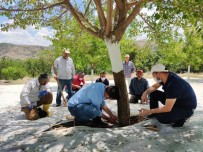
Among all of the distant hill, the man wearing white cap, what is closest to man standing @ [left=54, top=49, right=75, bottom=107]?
the man wearing white cap

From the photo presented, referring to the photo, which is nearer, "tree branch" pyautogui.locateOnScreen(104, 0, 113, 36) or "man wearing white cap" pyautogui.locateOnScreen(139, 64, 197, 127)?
"man wearing white cap" pyautogui.locateOnScreen(139, 64, 197, 127)

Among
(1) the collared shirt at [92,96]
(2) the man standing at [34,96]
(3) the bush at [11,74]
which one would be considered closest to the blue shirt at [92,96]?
(1) the collared shirt at [92,96]

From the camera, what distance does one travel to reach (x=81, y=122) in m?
6.02

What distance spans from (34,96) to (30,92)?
0.53 ft

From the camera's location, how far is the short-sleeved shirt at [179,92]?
512cm

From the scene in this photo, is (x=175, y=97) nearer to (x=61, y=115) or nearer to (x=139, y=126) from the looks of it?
(x=139, y=126)

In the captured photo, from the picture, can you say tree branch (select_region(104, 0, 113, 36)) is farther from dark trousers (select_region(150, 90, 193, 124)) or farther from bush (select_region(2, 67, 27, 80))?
bush (select_region(2, 67, 27, 80))

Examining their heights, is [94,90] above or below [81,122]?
above

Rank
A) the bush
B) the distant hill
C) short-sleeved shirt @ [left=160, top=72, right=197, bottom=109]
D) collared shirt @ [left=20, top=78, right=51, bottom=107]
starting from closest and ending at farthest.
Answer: short-sleeved shirt @ [left=160, top=72, right=197, bottom=109] < collared shirt @ [left=20, top=78, right=51, bottom=107] < the bush < the distant hill

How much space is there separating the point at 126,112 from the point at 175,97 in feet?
5.53

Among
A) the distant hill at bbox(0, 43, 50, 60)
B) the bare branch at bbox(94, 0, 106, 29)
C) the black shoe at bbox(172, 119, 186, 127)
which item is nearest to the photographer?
the black shoe at bbox(172, 119, 186, 127)

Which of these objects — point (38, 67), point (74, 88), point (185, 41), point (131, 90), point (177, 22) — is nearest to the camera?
point (177, 22)

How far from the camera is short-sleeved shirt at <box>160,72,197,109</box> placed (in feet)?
16.8

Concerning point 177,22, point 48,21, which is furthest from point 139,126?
point 48,21
